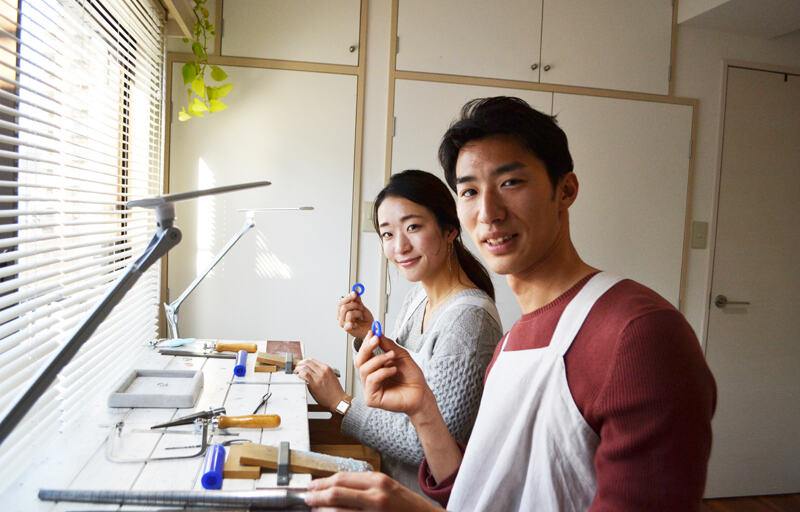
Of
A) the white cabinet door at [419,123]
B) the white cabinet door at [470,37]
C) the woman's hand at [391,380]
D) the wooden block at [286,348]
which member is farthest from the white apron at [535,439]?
the white cabinet door at [470,37]

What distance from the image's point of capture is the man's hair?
0.95 metres

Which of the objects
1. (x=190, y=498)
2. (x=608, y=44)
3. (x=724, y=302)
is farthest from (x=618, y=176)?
(x=190, y=498)

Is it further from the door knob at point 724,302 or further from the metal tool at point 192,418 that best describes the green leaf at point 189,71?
the door knob at point 724,302

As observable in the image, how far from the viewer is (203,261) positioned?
8.36 feet

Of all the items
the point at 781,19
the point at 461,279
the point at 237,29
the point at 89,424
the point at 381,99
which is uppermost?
the point at 781,19

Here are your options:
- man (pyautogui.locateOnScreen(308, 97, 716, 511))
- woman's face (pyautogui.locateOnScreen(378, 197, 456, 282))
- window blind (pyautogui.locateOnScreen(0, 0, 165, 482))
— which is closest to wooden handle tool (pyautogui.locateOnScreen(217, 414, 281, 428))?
man (pyautogui.locateOnScreen(308, 97, 716, 511))

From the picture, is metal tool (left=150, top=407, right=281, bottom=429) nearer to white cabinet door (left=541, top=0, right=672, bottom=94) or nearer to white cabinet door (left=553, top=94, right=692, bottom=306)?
white cabinet door (left=553, top=94, right=692, bottom=306)

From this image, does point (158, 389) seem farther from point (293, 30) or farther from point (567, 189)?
point (293, 30)

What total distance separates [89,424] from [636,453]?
119 centimetres

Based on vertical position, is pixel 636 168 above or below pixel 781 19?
below

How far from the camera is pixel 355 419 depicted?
4.91 ft

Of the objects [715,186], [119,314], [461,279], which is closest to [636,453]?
[461,279]

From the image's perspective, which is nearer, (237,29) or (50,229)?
(50,229)

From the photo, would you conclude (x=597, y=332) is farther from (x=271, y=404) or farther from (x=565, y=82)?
(x=565, y=82)
